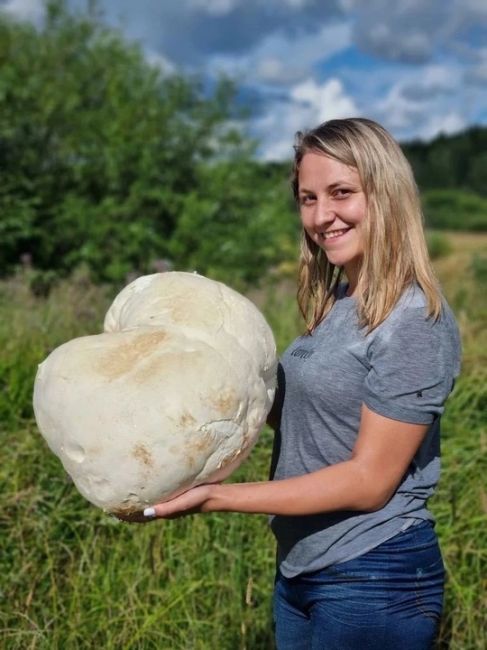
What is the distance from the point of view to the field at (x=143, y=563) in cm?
289

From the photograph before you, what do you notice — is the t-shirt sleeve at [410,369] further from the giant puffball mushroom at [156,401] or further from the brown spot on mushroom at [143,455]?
the brown spot on mushroom at [143,455]

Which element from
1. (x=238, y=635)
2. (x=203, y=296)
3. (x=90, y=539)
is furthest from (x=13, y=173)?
(x=203, y=296)

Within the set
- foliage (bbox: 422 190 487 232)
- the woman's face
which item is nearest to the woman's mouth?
the woman's face

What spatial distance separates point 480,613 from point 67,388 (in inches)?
89.4

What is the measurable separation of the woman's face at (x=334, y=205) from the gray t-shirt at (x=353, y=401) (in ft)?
0.46

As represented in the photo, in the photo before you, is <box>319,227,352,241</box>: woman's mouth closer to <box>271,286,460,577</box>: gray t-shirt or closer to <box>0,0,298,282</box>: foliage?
<box>271,286,460,577</box>: gray t-shirt

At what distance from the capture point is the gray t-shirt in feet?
5.67

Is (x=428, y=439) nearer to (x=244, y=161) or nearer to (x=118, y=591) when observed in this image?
(x=118, y=591)

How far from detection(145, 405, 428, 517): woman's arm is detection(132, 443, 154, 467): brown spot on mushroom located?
0.13m

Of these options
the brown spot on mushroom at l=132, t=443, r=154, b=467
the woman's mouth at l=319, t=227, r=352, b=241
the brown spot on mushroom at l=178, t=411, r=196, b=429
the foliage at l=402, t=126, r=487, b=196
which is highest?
the foliage at l=402, t=126, r=487, b=196

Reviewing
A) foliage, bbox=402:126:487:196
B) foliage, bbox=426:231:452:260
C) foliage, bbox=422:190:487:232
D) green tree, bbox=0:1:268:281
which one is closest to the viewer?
green tree, bbox=0:1:268:281

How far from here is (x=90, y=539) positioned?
324 cm

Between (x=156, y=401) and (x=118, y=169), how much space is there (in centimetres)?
699

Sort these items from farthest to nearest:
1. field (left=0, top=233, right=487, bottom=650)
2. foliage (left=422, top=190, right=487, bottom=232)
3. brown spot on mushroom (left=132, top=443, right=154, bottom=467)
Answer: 1. foliage (left=422, top=190, right=487, bottom=232)
2. field (left=0, top=233, right=487, bottom=650)
3. brown spot on mushroom (left=132, top=443, right=154, bottom=467)
